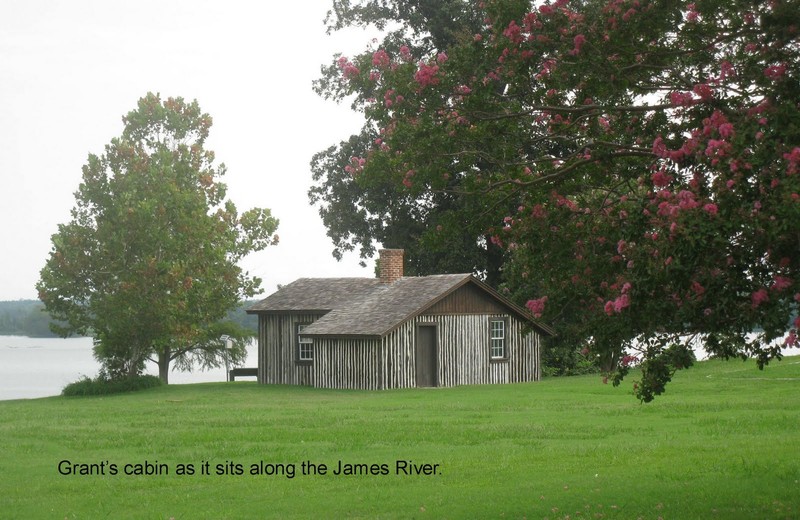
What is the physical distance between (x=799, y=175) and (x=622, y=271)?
298cm

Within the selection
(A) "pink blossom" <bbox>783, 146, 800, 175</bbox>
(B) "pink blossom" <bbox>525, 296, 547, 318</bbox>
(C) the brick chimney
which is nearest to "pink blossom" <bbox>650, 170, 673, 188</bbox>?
(A) "pink blossom" <bbox>783, 146, 800, 175</bbox>

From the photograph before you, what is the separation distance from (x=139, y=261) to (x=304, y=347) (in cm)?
874

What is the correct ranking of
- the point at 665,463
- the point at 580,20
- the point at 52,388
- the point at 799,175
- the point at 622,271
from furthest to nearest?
the point at 52,388, the point at 665,463, the point at 580,20, the point at 622,271, the point at 799,175

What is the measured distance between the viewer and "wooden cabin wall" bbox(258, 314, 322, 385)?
47844 mm

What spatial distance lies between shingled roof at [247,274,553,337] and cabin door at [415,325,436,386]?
3.97 feet

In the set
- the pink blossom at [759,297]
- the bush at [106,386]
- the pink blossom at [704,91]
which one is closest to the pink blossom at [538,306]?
the pink blossom at [704,91]

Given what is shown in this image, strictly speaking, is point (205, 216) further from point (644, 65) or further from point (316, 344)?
point (644, 65)

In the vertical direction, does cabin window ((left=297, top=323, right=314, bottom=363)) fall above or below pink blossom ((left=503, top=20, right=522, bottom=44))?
below

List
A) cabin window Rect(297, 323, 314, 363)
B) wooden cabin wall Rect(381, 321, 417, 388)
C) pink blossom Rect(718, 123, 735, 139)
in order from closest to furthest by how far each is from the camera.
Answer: pink blossom Rect(718, 123, 735, 139), wooden cabin wall Rect(381, 321, 417, 388), cabin window Rect(297, 323, 314, 363)

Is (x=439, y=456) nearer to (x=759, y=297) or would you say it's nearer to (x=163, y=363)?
(x=759, y=297)

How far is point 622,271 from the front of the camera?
13.0m

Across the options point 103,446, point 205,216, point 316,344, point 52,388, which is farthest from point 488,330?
point 52,388

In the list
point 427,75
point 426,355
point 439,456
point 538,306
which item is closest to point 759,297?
point 538,306

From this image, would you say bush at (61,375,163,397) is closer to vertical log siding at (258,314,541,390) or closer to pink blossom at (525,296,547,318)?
vertical log siding at (258,314,541,390)
